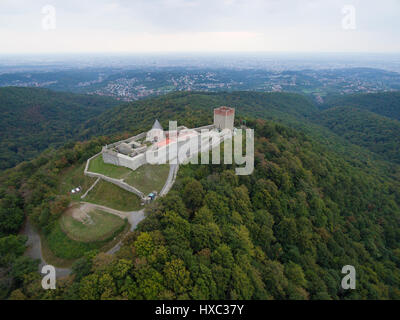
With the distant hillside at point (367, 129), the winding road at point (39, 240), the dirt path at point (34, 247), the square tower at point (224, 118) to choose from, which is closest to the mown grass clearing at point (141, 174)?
the winding road at point (39, 240)

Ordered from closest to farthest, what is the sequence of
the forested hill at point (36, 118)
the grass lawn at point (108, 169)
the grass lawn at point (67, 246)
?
the grass lawn at point (67, 246) → the grass lawn at point (108, 169) → the forested hill at point (36, 118)

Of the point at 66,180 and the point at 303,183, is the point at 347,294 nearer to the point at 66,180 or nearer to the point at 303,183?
the point at 303,183

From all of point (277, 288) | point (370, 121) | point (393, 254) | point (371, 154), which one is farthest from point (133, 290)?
point (370, 121)

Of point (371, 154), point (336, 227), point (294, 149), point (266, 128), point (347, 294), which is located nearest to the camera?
point (347, 294)

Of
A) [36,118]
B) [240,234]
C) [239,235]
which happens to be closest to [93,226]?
[239,235]

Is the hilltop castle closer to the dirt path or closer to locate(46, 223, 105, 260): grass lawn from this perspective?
locate(46, 223, 105, 260): grass lawn

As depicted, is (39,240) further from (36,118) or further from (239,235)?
(36,118)

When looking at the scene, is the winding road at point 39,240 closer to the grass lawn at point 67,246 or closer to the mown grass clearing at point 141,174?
the grass lawn at point 67,246
